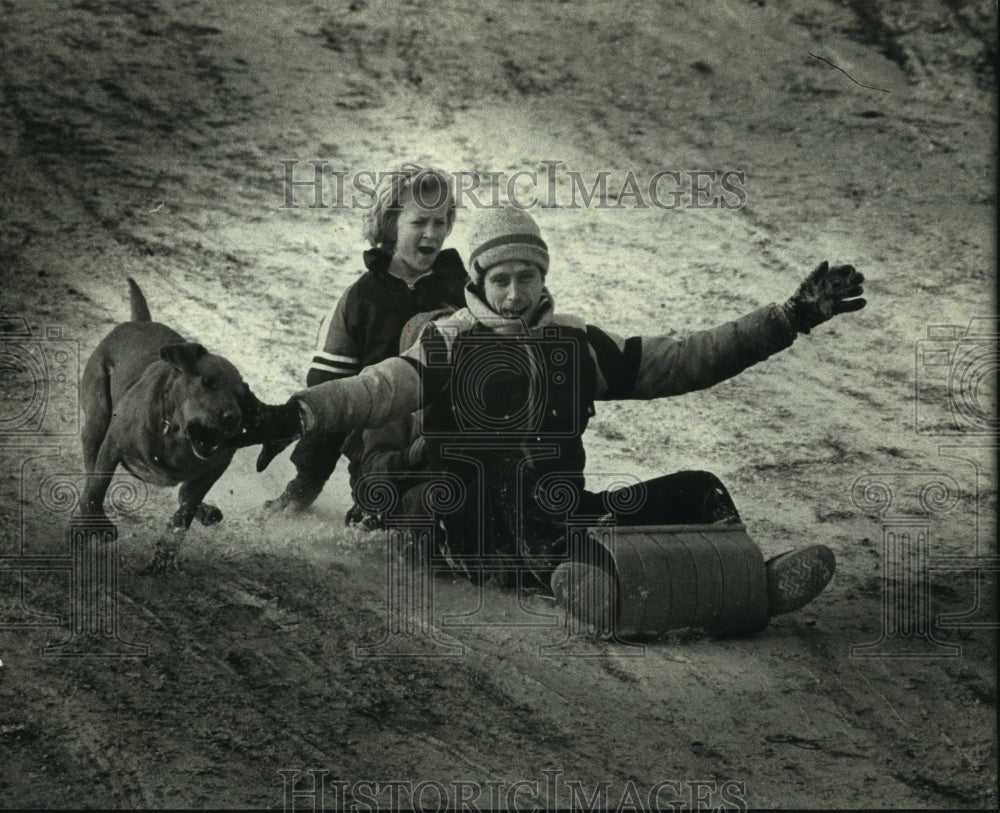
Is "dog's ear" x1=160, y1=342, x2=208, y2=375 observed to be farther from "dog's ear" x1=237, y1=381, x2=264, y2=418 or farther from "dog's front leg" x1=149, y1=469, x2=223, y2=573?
"dog's front leg" x1=149, y1=469, x2=223, y2=573

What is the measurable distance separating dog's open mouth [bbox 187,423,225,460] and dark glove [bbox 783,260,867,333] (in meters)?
2.27

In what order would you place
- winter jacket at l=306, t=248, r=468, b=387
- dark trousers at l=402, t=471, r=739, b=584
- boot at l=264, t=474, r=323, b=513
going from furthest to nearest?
boot at l=264, t=474, r=323, b=513 < winter jacket at l=306, t=248, r=468, b=387 < dark trousers at l=402, t=471, r=739, b=584

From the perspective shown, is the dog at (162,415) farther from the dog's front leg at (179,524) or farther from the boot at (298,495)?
the boot at (298,495)

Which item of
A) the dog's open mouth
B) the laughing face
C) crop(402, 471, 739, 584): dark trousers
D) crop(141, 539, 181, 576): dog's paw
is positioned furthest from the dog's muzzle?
the laughing face

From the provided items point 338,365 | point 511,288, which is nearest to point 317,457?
point 338,365

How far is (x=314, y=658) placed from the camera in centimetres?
584

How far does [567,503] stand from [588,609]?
0.46m

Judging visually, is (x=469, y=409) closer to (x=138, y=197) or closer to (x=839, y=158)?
(x=138, y=197)

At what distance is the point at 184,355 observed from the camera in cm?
568

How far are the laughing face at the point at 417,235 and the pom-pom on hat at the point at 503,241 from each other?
1.51ft

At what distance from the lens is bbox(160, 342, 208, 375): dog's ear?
5.68 meters

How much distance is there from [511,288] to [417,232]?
70 centimetres

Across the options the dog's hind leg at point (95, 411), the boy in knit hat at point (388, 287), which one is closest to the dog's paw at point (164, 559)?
the dog's hind leg at point (95, 411)

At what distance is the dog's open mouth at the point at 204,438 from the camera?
18.4ft
